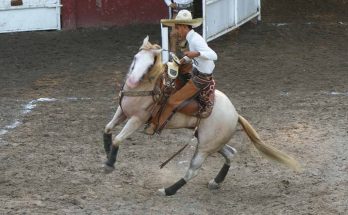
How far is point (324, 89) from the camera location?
10.1m

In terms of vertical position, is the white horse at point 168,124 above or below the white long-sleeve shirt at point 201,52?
below

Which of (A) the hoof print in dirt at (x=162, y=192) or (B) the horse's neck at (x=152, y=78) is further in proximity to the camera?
(A) the hoof print in dirt at (x=162, y=192)

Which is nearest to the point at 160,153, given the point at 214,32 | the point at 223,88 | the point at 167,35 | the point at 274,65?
the point at 223,88

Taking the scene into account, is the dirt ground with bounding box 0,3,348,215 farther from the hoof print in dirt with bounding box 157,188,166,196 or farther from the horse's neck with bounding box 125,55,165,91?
the horse's neck with bounding box 125,55,165,91

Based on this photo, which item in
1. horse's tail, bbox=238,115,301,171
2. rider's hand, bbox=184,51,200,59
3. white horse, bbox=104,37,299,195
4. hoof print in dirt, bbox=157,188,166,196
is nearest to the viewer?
rider's hand, bbox=184,51,200,59

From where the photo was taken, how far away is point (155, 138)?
812 cm

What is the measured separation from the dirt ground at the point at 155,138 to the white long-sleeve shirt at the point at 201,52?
1.18 metres

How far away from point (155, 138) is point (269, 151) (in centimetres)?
187

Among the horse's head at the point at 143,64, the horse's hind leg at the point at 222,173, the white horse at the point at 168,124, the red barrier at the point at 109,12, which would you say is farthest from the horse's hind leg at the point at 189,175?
the red barrier at the point at 109,12

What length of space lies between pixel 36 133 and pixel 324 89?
4.18m

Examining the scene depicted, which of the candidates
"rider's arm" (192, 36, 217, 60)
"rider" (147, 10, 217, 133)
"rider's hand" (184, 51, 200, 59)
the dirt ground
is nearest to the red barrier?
the dirt ground

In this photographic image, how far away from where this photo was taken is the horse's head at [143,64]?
619 cm

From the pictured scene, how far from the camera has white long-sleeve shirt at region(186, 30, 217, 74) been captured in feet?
20.4

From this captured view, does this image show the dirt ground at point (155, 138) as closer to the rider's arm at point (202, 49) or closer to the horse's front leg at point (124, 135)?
the horse's front leg at point (124, 135)
